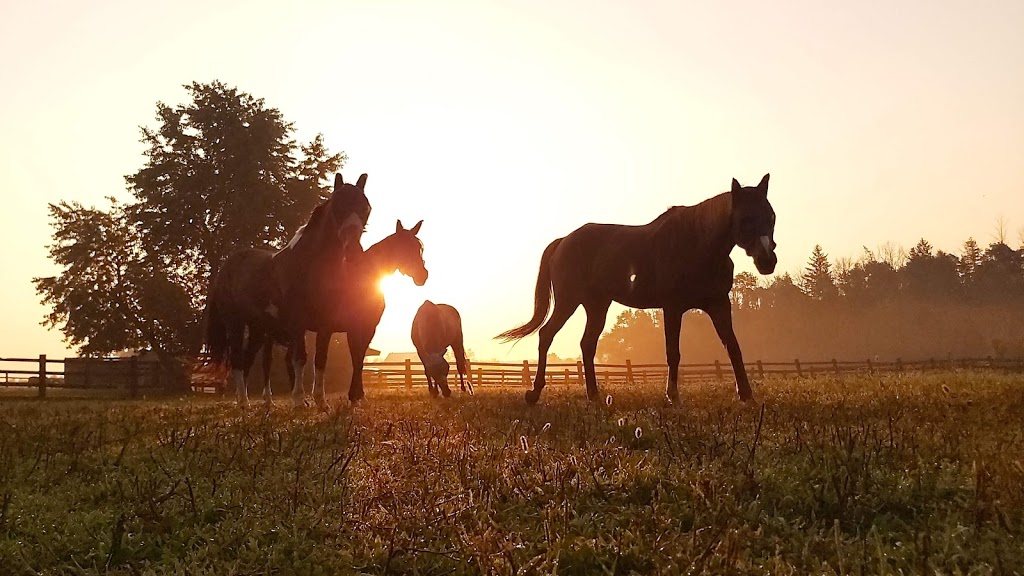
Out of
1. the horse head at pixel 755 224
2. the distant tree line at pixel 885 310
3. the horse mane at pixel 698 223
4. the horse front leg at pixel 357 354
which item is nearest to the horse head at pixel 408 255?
the horse front leg at pixel 357 354

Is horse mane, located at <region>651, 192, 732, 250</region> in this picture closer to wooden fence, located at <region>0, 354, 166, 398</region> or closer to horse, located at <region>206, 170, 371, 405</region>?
horse, located at <region>206, 170, 371, 405</region>

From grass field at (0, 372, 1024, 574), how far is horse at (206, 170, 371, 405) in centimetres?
369

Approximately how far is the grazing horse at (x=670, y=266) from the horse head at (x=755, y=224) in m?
0.01


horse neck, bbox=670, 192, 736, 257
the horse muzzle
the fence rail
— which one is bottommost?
the fence rail

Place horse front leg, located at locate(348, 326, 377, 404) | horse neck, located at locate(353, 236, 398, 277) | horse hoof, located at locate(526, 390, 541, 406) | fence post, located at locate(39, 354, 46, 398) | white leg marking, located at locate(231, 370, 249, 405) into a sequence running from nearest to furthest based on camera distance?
1. horse hoof, located at locate(526, 390, 541, 406)
2. horse front leg, located at locate(348, 326, 377, 404)
3. white leg marking, located at locate(231, 370, 249, 405)
4. horse neck, located at locate(353, 236, 398, 277)
5. fence post, located at locate(39, 354, 46, 398)

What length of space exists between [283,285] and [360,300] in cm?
123

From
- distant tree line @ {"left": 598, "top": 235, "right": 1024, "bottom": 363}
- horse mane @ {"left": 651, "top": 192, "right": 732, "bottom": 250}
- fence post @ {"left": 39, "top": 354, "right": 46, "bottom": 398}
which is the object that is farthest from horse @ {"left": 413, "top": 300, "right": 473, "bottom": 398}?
distant tree line @ {"left": 598, "top": 235, "right": 1024, "bottom": 363}

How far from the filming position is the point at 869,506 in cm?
299

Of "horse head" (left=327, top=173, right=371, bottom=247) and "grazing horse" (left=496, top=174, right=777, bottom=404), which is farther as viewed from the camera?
"horse head" (left=327, top=173, right=371, bottom=247)

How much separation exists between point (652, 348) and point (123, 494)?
100.0 meters

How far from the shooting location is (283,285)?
29.5 feet

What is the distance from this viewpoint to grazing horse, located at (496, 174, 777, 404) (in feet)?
23.5

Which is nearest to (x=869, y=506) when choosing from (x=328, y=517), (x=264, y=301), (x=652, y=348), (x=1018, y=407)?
(x=328, y=517)

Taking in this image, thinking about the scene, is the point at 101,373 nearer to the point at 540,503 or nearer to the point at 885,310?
the point at 540,503
